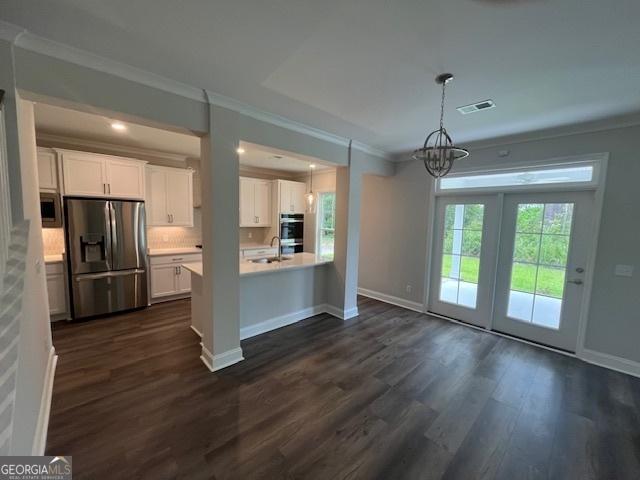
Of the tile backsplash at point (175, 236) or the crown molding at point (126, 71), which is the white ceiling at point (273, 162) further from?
the tile backsplash at point (175, 236)

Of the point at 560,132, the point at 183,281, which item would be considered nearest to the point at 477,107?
the point at 560,132

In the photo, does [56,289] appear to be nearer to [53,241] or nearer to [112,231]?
[53,241]

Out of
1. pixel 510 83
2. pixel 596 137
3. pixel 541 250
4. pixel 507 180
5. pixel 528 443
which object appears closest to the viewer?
pixel 528 443

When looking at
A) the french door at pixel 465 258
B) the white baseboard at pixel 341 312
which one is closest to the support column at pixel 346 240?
the white baseboard at pixel 341 312

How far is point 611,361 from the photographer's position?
3000mm

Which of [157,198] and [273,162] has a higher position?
[273,162]

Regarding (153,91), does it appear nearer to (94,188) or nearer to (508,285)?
(94,188)

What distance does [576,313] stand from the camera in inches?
128

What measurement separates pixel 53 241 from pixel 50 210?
666mm

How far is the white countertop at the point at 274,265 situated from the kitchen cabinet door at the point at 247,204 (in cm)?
186

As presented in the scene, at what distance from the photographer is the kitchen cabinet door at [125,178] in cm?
406

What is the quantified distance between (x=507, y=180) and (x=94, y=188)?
19.5ft

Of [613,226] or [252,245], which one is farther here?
[252,245]

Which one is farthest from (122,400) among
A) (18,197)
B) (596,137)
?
(596,137)
